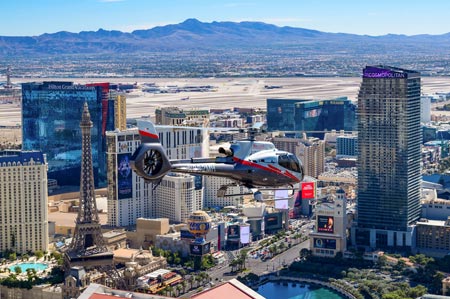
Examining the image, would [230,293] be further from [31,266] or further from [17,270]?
[31,266]

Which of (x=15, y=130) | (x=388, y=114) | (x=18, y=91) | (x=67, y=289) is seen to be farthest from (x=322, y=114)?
(x=18, y=91)

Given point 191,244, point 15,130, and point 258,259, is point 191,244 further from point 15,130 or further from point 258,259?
point 15,130

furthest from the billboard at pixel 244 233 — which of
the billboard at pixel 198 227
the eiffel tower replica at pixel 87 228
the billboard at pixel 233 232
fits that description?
the eiffel tower replica at pixel 87 228

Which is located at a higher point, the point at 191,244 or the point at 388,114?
the point at 388,114

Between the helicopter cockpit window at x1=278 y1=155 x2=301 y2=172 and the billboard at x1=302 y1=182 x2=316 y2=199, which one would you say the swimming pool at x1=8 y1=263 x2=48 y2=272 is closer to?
the billboard at x1=302 y1=182 x2=316 y2=199

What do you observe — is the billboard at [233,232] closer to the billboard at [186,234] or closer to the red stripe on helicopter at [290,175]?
the billboard at [186,234]

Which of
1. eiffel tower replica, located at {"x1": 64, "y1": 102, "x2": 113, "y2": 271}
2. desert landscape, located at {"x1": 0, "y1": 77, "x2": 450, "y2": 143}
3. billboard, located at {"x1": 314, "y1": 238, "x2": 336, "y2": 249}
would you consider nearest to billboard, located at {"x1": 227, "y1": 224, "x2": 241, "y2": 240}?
billboard, located at {"x1": 314, "y1": 238, "x2": 336, "y2": 249}
